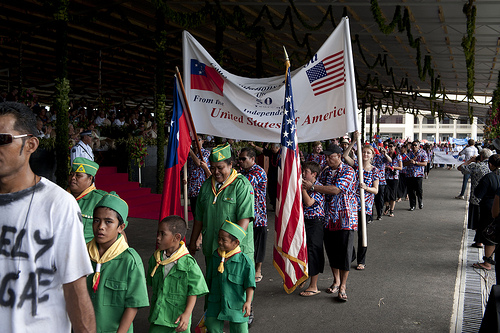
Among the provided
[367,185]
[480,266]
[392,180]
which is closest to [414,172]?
[392,180]

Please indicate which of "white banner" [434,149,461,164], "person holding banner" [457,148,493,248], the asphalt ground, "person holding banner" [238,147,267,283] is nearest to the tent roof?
"person holding banner" [457,148,493,248]

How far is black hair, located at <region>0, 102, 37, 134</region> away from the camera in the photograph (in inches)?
74.4

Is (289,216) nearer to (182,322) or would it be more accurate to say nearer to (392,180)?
(182,322)

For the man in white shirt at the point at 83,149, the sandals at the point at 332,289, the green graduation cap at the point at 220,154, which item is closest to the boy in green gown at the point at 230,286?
the green graduation cap at the point at 220,154

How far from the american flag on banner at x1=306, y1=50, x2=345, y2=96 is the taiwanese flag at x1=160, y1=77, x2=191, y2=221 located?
174 cm

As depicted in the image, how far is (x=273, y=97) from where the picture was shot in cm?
641

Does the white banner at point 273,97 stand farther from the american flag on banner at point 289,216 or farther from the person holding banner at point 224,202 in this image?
the person holding banner at point 224,202

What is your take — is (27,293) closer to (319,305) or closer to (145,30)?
(319,305)

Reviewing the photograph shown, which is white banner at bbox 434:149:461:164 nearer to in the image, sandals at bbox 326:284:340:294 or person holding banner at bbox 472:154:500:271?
person holding banner at bbox 472:154:500:271

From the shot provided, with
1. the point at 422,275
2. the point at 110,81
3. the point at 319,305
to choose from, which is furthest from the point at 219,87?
the point at 110,81

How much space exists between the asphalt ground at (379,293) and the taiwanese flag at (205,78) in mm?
2778

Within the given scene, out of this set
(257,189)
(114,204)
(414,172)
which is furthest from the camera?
(414,172)

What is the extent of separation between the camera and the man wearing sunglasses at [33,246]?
6.04 ft

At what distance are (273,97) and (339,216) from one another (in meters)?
1.89
